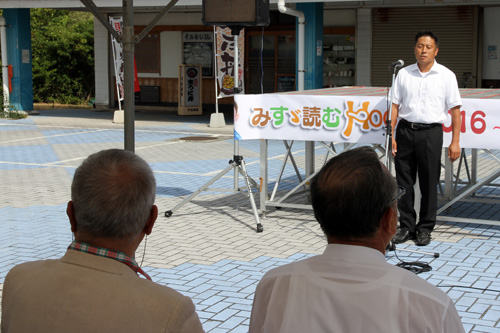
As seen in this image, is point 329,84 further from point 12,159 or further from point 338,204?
point 338,204

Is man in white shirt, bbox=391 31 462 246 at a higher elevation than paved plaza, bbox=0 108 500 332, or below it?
higher

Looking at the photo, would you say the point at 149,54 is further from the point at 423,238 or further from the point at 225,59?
the point at 423,238

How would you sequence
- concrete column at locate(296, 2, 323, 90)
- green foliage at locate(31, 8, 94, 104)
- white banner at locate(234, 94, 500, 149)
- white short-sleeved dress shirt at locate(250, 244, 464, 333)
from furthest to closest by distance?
1. green foliage at locate(31, 8, 94, 104)
2. concrete column at locate(296, 2, 323, 90)
3. white banner at locate(234, 94, 500, 149)
4. white short-sleeved dress shirt at locate(250, 244, 464, 333)

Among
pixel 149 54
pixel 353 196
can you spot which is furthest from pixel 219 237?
pixel 149 54

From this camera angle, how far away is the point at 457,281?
5906 millimetres

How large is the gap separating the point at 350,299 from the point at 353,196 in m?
0.28

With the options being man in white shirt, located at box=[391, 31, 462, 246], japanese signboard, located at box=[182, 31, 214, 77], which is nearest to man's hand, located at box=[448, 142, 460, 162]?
man in white shirt, located at box=[391, 31, 462, 246]

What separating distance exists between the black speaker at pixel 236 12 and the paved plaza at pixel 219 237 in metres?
1.89

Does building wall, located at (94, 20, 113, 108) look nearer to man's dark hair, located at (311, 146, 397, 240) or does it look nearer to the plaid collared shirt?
the plaid collared shirt

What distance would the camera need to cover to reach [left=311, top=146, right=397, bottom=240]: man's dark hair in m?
2.16

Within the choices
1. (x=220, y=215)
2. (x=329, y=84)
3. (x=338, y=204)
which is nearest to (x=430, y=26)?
(x=329, y=84)

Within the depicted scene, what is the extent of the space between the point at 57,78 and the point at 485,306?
25651 mm

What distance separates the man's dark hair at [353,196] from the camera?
2158mm

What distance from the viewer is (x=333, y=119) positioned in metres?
7.57
